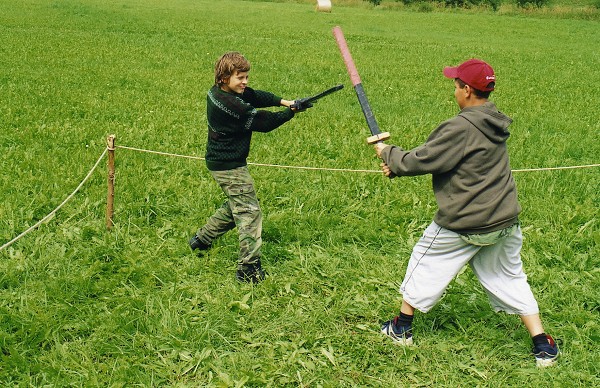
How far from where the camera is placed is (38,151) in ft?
23.6

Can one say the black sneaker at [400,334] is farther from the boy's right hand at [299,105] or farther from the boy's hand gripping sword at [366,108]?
the boy's right hand at [299,105]

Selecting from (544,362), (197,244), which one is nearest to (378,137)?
(544,362)

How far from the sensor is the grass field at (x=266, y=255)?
375cm

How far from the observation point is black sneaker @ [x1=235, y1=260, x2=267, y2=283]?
4672mm

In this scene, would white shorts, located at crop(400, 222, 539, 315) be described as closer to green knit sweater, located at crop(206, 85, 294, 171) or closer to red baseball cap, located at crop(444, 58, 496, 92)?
red baseball cap, located at crop(444, 58, 496, 92)

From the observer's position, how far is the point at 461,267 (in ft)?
12.6

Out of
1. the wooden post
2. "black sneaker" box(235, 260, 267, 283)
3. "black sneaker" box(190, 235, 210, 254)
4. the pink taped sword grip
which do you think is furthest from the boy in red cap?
the wooden post

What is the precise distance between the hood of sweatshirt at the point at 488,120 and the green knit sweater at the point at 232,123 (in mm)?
1325

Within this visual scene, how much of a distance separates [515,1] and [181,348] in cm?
5696

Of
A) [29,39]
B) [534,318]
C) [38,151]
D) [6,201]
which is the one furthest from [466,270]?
[29,39]

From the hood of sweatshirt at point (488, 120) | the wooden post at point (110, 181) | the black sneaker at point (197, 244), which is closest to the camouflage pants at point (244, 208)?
the black sneaker at point (197, 244)

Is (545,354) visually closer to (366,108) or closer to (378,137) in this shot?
(378,137)

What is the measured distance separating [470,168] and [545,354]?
128 cm

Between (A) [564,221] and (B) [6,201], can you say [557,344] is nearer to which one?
(A) [564,221]
